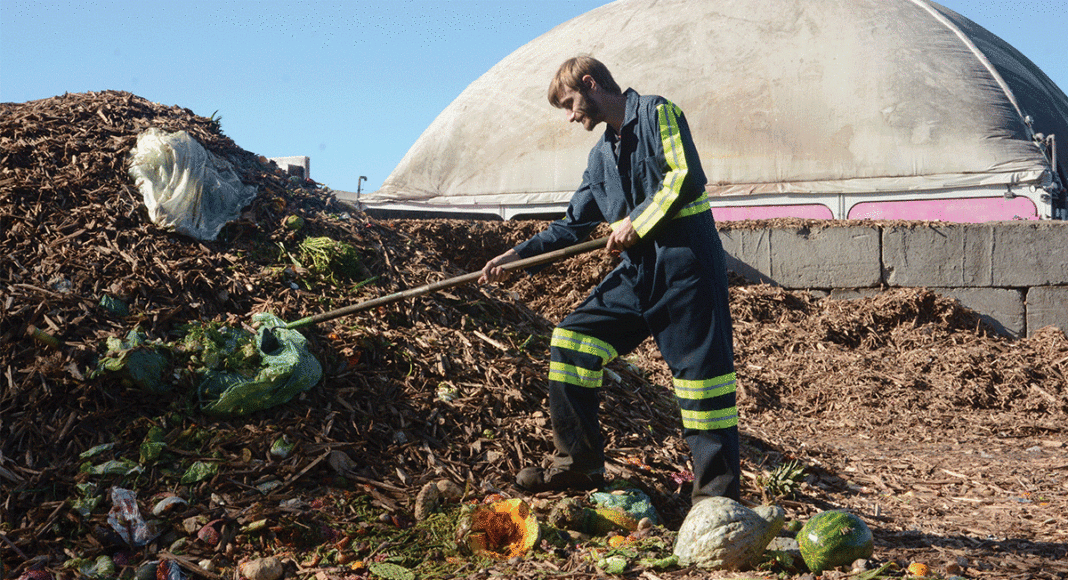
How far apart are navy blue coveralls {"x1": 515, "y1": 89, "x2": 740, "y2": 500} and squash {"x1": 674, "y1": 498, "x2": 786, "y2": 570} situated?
0.44 meters

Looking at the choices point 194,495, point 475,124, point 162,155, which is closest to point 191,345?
point 194,495

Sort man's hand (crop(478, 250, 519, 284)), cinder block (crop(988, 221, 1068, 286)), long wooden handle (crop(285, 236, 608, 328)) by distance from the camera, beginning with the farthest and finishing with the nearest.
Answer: cinder block (crop(988, 221, 1068, 286)) → man's hand (crop(478, 250, 519, 284)) → long wooden handle (crop(285, 236, 608, 328))

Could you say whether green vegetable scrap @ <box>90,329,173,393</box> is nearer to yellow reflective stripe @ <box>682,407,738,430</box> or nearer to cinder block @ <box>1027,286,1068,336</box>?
yellow reflective stripe @ <box>682,407,738,430</box>

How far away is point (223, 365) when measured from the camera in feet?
12.1

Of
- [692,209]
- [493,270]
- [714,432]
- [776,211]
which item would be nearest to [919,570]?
[714,432]

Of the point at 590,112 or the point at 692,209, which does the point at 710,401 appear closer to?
the point at 692,209

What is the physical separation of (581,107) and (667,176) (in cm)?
55

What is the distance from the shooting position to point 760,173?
19516mm

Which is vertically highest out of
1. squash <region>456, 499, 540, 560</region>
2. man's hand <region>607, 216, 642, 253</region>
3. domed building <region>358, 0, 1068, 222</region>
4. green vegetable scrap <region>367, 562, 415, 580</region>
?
domed building <region>358, 0, 1068, 222</region>

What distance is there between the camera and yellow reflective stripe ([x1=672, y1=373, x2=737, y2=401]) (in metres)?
3.14

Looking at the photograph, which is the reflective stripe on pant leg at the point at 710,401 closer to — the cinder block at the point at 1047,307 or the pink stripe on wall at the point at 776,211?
the cinder block at the point at 1047,307

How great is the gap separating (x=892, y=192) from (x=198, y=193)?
659 inches

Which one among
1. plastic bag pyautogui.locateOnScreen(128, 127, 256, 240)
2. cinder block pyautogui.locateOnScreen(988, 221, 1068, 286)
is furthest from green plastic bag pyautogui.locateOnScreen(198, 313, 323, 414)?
cinder block pyautogui.locateOnScreen(988, 221, 1068, 286)

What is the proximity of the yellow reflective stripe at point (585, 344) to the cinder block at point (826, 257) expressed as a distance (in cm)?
545
